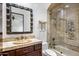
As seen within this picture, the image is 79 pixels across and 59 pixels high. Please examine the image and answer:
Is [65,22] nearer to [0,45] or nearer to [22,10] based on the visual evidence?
[22,10]

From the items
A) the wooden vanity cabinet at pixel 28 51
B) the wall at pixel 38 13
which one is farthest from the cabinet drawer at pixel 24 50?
the wall at pixel 38 13

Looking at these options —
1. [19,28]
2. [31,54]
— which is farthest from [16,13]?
[31,54]

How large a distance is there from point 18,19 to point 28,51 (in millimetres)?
448

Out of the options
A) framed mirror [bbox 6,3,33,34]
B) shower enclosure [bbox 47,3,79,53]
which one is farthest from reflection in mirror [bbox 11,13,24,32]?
shower enclosure [bbox 47,3,79,53]

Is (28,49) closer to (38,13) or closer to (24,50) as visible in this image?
(24,50)

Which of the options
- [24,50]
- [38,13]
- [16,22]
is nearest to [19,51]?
[24,50]

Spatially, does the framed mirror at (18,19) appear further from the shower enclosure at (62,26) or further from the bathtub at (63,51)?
the bathtub at (63,51)

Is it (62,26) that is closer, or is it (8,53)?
(8,53)

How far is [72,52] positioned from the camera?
1.74m

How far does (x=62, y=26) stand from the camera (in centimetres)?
178

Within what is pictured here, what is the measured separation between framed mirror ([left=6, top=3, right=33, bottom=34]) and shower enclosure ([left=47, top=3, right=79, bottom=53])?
271 millimetres

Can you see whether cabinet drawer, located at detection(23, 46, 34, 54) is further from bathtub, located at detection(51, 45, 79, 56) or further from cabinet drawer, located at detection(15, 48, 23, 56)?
bathtub, located at detection(51, 45, 79, 56)

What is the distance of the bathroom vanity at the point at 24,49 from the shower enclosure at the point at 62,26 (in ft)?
0.56

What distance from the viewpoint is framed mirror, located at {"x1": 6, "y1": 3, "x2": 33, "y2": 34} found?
1701mm
